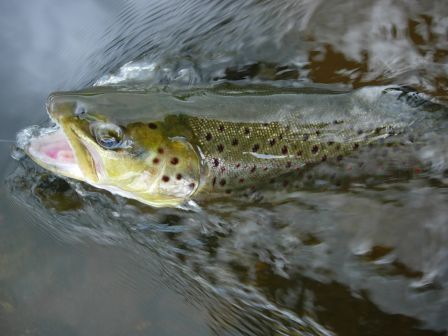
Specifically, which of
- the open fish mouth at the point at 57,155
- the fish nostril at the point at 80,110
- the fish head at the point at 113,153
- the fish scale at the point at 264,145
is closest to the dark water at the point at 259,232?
the fish scale at the point at 264,145

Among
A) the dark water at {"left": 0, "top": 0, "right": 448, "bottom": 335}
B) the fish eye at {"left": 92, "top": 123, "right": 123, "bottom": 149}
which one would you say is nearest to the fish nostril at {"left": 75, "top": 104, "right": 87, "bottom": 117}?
the fish eye at {"left": 92, "top": 123, "right": 123, "bottom": 149}

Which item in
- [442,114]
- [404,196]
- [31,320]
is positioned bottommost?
[31,320]

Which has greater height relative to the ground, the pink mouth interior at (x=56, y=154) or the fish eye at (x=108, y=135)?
the fish eye at (x=108, y=135)

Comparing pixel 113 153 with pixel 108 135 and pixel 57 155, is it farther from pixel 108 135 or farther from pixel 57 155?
pixel 57 155

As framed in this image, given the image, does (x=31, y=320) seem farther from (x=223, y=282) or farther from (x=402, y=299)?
(x=402, y=299)

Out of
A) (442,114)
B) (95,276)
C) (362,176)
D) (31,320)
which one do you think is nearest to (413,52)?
(442,114)

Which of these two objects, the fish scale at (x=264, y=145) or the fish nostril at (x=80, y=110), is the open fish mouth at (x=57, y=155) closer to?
the fish nostril at (x=80, y=110)

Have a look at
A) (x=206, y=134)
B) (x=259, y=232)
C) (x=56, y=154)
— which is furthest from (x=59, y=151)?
(x=259, y=232)
